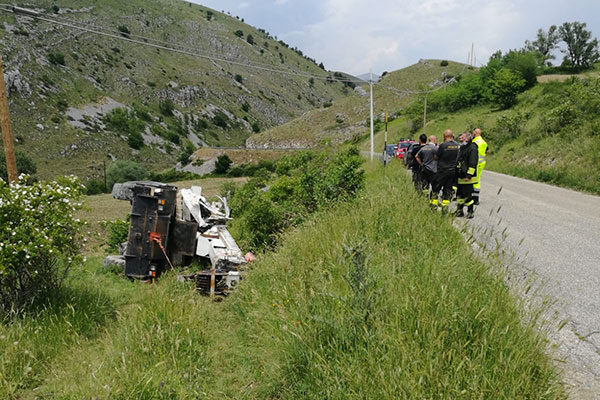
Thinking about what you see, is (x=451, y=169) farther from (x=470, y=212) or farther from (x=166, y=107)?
(x=166, y=107)

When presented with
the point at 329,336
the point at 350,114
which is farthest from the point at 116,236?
the point at 350,114

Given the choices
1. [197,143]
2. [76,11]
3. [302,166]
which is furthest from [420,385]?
[76,11]

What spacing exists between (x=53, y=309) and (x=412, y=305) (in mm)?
5969

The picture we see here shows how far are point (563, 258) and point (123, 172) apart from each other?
225 ft

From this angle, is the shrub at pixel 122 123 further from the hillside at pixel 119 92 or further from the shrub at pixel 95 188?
the shrub at pixel 95 188

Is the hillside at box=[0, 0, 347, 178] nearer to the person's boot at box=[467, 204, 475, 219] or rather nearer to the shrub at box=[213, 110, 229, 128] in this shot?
the shrub at box=[213, 110, 229, 128]

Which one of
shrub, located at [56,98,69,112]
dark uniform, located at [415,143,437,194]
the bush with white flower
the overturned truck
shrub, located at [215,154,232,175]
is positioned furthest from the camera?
shrub, located at [56,98,69,112]

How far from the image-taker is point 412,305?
2961 millimetres

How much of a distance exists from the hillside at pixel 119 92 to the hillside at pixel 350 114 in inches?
930

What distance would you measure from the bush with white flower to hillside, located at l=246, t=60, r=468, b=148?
71.4 metres

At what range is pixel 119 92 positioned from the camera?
102438 millimetres

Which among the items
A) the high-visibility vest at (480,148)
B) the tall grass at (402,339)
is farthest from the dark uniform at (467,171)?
the tall grass at (402,339)

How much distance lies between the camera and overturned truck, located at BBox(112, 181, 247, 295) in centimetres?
823

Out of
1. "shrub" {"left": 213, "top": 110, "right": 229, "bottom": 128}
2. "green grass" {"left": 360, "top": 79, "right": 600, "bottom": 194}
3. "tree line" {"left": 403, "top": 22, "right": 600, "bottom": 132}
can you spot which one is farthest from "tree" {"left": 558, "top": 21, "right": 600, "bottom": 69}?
"shrub" {"left": 213, "top": 110, "right": 229, "bottom": 128}
